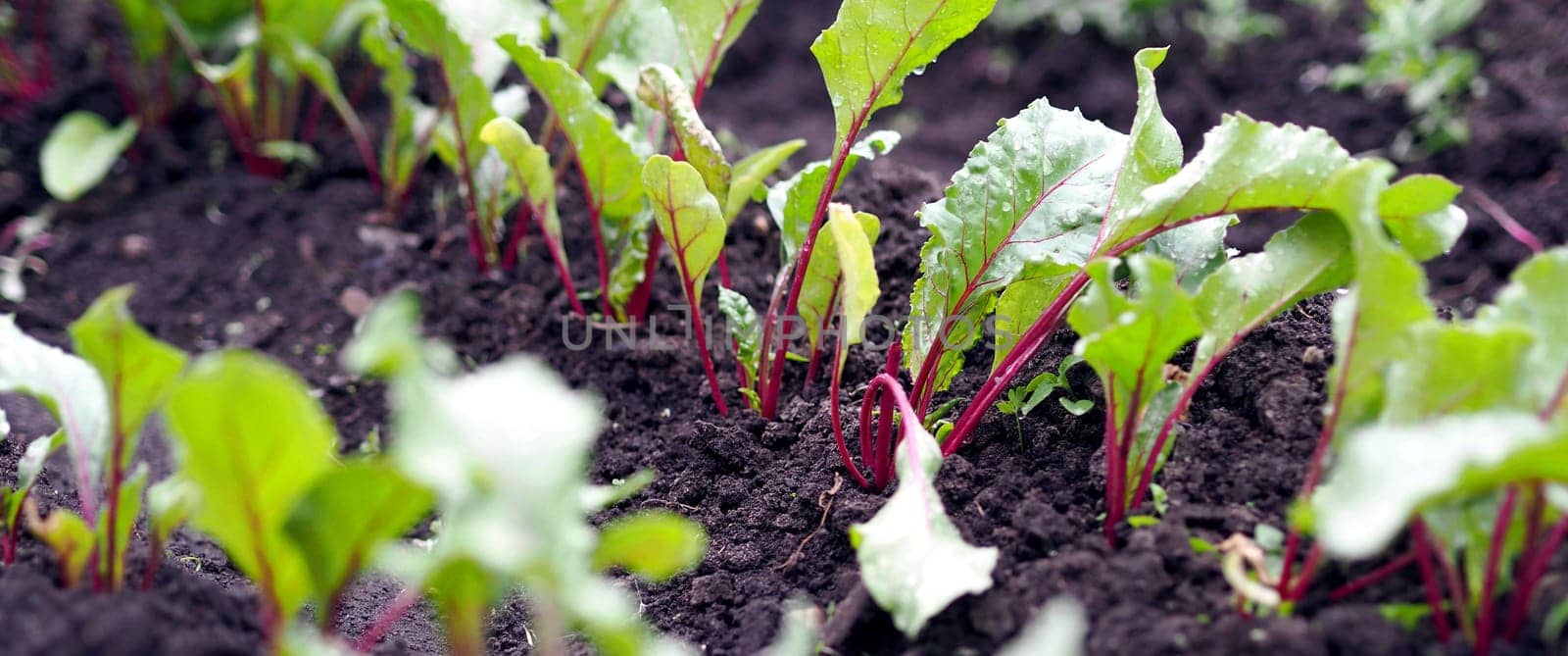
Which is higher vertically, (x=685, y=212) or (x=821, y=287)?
(x=685, y=212)

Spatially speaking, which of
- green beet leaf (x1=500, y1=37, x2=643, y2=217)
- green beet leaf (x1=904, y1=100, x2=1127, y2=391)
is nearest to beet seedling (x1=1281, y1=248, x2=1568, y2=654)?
green beet leaf (x1=904, y1=100, x2=1127, y2=391)

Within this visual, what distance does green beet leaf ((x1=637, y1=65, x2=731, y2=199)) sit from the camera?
5.42 ft

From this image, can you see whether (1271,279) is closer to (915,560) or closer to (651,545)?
(915,560)

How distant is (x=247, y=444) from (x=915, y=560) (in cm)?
66

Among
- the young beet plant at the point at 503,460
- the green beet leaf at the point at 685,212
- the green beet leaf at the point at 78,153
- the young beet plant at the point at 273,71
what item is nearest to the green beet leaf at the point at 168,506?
the young beet plant at the point at 503,460

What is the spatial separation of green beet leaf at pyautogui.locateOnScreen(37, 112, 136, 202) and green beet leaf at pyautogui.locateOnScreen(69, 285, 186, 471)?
1.77 m

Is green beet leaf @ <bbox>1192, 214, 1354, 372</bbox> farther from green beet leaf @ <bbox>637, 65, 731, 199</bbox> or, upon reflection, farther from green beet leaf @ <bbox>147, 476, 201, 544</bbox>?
green beet leaf @ <bbox>147, 476, 201, 544</bbox>

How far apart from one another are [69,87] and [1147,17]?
3.20 metres

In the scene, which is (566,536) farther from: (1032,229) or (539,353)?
(539,353)

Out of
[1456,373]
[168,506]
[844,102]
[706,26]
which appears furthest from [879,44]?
[168,506]

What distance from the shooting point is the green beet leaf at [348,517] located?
38.2 inches

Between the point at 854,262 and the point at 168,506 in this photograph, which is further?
the point at 854,262

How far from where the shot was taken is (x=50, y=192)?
2738 mm

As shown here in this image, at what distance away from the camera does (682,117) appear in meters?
1.66
